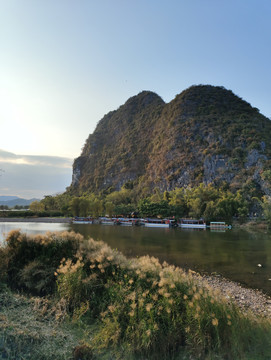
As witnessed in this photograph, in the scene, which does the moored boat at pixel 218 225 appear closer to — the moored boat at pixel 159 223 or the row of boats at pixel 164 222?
the row of boats at pixel 164 222

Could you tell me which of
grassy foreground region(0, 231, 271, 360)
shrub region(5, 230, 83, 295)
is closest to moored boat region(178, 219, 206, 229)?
shrub region(5, 230, 83, 295)

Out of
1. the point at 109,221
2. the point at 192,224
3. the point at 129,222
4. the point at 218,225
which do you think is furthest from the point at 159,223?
the point at 109,221

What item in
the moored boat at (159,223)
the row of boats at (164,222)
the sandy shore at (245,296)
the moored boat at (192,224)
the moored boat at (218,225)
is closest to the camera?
the sandy shore at (245,296)

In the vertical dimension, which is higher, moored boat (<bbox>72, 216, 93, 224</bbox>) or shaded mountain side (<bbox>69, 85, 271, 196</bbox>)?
shaded mountain side (<bbox>69, 85, 271, 196</bbox>)

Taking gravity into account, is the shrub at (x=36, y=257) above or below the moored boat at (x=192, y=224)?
above

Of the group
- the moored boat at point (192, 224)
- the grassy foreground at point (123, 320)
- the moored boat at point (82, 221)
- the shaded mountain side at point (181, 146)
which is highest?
the shaded mountain side at point (181, 146)

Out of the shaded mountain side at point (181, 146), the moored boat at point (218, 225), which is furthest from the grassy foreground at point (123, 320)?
the shaded mountain side at point (181, 146)

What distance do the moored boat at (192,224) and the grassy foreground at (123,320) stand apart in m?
48.1

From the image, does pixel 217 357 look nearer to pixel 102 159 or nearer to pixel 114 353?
pixel 114 353

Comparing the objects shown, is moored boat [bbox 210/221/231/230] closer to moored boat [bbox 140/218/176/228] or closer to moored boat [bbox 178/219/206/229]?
moored boat [bbox 178/219/206/229]

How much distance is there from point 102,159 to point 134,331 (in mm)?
165829

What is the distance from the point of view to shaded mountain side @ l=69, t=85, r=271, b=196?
83.6m

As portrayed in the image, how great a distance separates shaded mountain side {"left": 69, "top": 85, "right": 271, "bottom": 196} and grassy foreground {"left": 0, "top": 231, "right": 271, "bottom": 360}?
69.6 m

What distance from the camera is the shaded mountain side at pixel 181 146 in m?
83.6
